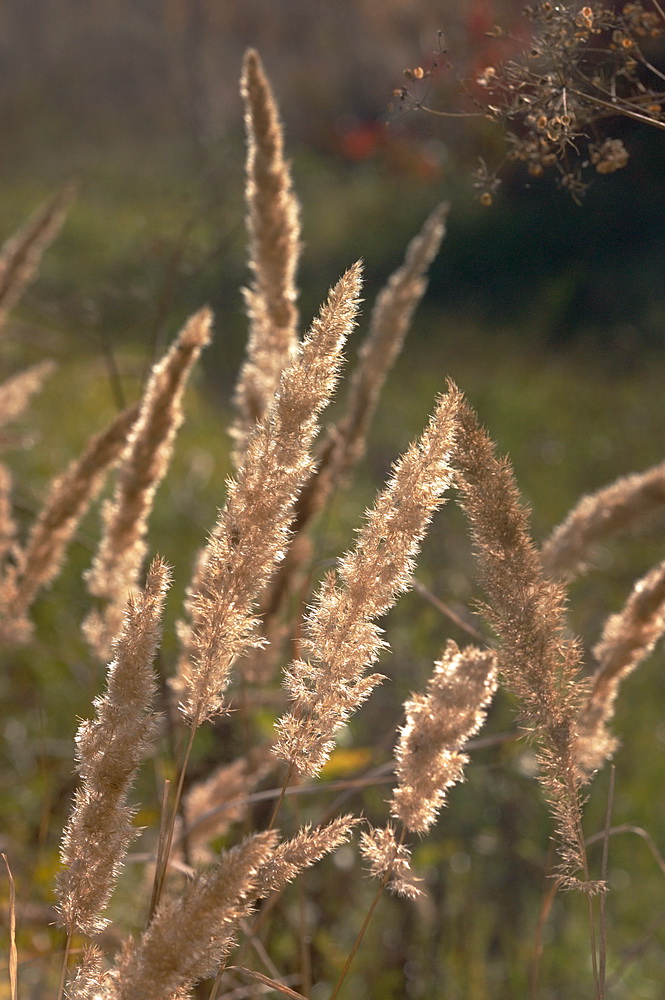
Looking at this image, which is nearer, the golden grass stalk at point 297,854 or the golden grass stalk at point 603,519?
the golden grass stalk at point 297,854

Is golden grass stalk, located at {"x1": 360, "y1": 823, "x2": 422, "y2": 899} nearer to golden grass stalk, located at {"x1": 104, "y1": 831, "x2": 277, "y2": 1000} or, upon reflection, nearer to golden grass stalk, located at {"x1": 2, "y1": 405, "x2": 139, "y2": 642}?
golden grass stalk, located at {"x1": 104, "y1": 831, "x2": 277, "y2": 1000}

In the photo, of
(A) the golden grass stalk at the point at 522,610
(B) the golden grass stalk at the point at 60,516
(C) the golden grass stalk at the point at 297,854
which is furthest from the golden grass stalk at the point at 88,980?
(B) the golden grass stalk at the point at 60,516

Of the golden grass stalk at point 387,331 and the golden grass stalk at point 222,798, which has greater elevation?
the golden grass stalk at point 387,331

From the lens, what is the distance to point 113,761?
686mm

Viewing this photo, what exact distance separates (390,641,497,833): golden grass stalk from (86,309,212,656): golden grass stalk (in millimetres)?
396

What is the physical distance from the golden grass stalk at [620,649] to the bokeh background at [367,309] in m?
0.39

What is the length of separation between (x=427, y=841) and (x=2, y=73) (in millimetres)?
12966

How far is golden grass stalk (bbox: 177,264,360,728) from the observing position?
0.68 meters

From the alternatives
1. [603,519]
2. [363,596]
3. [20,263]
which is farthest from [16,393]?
[363,596]

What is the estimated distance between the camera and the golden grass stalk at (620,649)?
3.16 feet

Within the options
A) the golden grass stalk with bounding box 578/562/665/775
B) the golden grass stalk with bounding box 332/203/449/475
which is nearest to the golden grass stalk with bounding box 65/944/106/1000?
the golden grass stalk with bounding box 578/562/665/775

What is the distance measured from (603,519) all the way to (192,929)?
0.65 meters

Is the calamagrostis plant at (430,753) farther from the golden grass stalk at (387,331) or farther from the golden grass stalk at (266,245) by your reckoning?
the golden grass stalk at (387,331)

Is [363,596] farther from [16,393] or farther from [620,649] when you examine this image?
[16,393]
